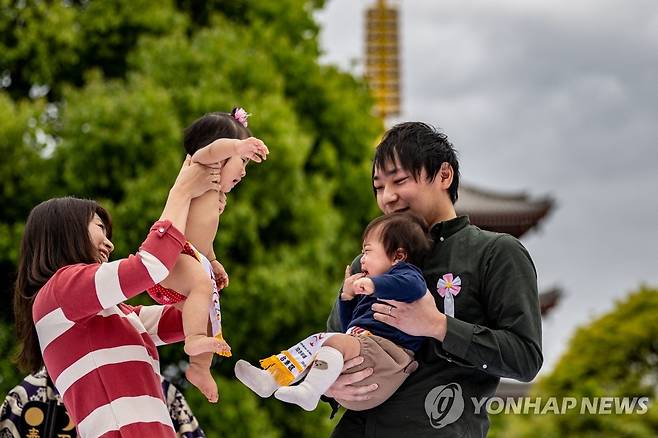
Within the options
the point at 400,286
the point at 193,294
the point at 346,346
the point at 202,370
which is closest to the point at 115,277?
the point at 193,294

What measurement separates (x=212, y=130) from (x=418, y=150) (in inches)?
23.1

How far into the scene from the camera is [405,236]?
2.87m

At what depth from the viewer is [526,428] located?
14.3m

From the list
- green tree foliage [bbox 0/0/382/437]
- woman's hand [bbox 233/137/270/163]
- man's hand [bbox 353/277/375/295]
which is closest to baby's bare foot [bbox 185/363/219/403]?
man's hand [bbox 353/277/375/295]

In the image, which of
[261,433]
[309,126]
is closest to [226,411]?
[261,433]

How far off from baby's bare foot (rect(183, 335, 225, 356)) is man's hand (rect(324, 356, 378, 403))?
1.07ft

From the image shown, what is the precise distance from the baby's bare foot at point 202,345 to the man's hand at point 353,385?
0.33 m

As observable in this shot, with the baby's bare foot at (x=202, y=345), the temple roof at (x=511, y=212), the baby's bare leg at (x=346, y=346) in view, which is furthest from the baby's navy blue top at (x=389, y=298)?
the temple roof at (x=511, y=212)

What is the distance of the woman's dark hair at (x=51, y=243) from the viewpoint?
2938mm

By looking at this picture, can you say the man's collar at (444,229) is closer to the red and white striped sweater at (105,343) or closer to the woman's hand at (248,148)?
the woman's hand at (248,148)

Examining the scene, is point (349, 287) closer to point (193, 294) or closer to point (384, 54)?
point (193, 294)

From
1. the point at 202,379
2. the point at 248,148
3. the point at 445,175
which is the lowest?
the point at 202,379

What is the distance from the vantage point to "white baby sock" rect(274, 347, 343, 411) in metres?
2.74

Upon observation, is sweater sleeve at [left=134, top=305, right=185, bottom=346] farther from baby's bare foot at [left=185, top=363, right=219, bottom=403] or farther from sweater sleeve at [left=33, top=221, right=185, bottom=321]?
sweater sleeve at [left=33, top=221, right=185, bottom=321]
